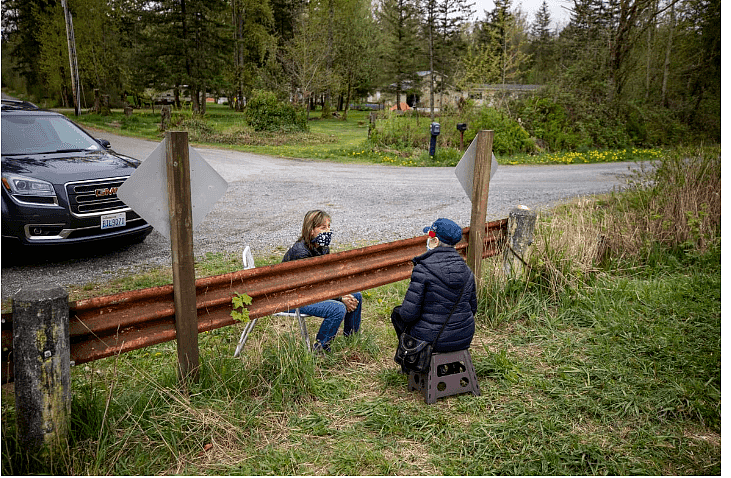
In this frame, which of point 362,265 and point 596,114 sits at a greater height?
point 596,114

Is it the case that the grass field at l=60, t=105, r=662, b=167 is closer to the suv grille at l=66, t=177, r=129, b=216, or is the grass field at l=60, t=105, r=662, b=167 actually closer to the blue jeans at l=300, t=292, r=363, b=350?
the suv grille at l=66, t=177, r=129, b=216

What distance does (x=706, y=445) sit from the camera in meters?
3.11

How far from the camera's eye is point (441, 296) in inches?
133

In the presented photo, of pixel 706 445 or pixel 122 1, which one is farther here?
pixel 122 1

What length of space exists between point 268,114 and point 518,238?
54.6 feet

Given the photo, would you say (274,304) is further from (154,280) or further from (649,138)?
(649,138)

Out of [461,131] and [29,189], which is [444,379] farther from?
[461,131]

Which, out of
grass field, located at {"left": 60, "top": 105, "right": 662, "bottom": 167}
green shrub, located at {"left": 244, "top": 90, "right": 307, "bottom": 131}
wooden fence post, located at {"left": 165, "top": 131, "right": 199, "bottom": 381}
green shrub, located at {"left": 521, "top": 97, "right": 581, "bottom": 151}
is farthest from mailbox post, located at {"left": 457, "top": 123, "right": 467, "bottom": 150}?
wooden fence post, located at {"left": 165, "top": 131, "right": 199, "bottom": 381}

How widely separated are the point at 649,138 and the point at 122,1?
86.6ft

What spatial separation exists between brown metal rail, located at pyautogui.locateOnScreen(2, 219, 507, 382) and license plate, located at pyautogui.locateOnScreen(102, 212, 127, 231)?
10.4 feet

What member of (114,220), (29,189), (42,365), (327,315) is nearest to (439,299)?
(327,315)

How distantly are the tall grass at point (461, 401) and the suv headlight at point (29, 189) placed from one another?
2.47 m

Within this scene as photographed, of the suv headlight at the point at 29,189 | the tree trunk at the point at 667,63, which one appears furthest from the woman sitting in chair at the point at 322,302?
the tree trunk at the point at 667,63

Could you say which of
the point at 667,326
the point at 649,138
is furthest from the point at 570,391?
the point at 649,138
